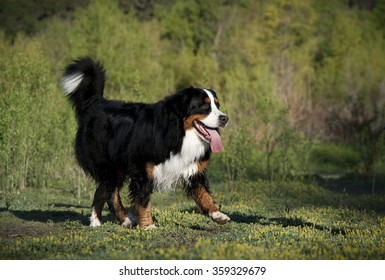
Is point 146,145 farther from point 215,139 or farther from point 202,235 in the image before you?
point 202,235

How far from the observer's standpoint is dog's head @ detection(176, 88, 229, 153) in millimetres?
7969

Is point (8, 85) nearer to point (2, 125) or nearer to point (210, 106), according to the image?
point (2, 125)

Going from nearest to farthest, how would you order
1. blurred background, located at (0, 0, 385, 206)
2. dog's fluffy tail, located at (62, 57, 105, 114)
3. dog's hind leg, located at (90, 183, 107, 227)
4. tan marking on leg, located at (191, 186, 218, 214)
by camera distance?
tan marking on leg, located at (191, 186, 218, 214) → dog's hind leg, located at (90, 183, 107, 227) → dog's fluffy tail, located at (62, 57, 105, 114) → blurred background, located at (0, 0, 385, 206)

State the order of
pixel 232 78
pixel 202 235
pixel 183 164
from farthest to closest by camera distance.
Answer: pixel 232 78
pixel 183 164
pixel 202 235

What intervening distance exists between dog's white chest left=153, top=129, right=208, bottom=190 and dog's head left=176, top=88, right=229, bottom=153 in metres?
0.14

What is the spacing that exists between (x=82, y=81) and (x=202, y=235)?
124 inches

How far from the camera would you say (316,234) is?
8.09 meters

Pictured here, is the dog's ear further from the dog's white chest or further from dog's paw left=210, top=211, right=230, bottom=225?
dog's paw left=210, top=211, right=230, bottom=225

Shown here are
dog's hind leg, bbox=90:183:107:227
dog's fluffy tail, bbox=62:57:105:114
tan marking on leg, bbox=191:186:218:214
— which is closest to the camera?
tan marking on leg, bbox=191:186:218:214

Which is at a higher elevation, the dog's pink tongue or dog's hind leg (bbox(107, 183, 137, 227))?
the dog's pink tongue

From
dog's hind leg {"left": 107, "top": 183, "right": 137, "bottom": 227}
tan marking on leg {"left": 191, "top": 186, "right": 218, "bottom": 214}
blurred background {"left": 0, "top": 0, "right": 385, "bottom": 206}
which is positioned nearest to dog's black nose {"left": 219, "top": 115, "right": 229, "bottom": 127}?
tan marking on leg {"left": 191, "top": 186, "right": 218, "bottom": 214}

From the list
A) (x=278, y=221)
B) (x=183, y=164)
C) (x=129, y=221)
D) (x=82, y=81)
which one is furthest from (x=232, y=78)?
(x=183, y=164)

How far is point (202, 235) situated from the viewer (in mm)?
8039

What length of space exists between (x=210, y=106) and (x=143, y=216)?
1.74m
